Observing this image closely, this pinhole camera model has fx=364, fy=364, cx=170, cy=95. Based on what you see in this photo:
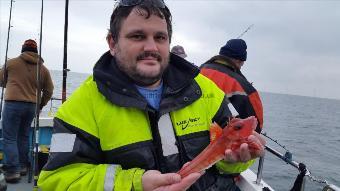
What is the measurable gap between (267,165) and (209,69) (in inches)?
657

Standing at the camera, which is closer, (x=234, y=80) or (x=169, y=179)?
(x=169, y=179)

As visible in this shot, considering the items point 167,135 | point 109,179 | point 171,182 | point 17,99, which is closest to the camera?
point 171,182

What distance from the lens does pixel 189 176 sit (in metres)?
2.19

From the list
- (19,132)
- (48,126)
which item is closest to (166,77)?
(19,132)

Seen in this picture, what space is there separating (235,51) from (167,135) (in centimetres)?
326

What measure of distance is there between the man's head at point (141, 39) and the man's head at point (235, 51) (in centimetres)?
298

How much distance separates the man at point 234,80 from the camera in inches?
199

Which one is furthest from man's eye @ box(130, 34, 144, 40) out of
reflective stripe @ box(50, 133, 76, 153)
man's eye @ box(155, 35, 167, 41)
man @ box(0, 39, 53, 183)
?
man @ box(0, 39, 53, 183)

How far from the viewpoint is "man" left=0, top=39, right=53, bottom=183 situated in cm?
700

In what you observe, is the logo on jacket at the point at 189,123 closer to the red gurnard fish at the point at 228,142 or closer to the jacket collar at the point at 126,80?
the jacket collar at the point at 126,80

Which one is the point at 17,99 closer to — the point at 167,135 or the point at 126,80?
the point at 126,80

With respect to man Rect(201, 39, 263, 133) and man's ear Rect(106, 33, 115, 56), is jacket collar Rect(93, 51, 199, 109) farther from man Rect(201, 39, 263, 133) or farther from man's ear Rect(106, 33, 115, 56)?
man Rect(201, 39, 263, 133)

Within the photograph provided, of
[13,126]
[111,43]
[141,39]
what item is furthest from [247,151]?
[13,126]

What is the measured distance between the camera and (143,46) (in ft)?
8.63
